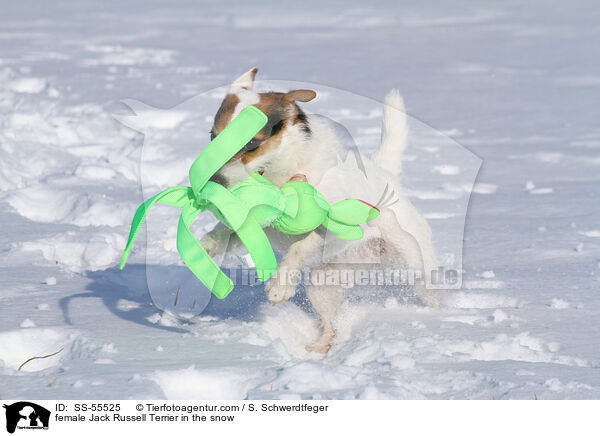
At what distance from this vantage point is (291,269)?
116 inches

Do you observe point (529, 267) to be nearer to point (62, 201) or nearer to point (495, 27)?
point (62, 201)

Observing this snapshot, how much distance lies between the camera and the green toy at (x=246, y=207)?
8.55ft

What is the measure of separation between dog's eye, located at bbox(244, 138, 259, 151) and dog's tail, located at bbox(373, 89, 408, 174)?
89 centimetres

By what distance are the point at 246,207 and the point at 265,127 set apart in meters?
0.34

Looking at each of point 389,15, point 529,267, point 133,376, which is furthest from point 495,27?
point 133,376

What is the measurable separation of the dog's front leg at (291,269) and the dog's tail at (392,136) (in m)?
0.68

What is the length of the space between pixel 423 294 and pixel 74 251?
6.07ft

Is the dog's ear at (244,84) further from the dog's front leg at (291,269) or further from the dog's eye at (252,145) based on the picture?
the dog's front leg at (291,269)

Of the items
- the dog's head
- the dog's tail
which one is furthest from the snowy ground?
the dog's head

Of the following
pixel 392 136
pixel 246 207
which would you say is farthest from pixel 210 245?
pixel 392 136

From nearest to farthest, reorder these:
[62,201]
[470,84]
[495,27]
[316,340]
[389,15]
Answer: [316,340] < [62,201] < [470,84] < [495,27] < [389,15]

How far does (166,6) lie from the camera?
15.0 metres
